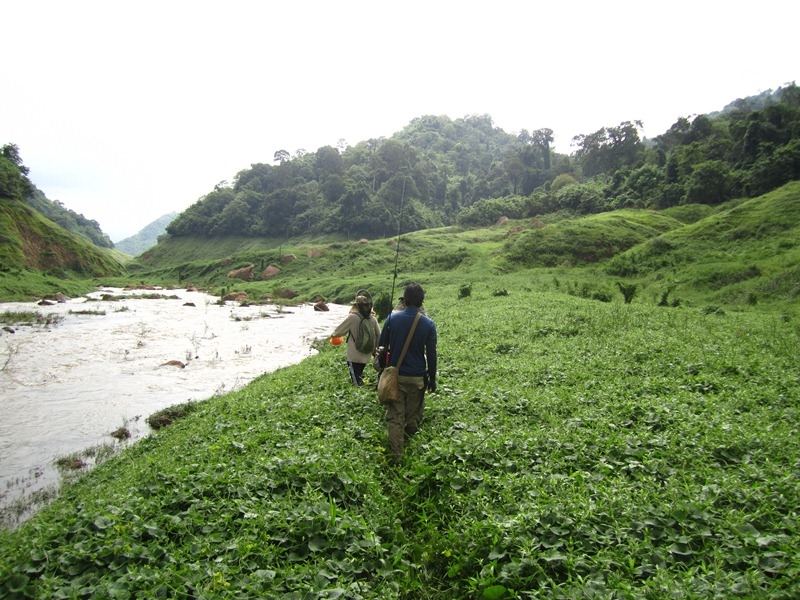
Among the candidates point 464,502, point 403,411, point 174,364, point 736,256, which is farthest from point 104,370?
point 736,256

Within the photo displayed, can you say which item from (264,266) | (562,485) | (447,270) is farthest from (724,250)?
(264,266)

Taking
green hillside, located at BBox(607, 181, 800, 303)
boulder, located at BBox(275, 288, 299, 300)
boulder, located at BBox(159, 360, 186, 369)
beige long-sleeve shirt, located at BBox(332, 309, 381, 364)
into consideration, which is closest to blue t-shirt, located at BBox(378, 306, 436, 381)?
beige long-sleeve shirt, located at BBox(332, 309, 381, 364)

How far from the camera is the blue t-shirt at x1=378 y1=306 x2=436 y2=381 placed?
8.30 metres

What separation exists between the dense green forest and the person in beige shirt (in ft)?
271

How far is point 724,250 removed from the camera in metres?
39.2

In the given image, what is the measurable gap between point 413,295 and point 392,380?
156cm

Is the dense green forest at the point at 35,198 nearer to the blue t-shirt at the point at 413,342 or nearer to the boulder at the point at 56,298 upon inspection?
the boulder at the point at 56,298

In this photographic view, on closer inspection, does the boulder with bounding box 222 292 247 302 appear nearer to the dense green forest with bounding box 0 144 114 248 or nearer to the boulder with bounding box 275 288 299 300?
the boulder with bounding box 275 288 299 300

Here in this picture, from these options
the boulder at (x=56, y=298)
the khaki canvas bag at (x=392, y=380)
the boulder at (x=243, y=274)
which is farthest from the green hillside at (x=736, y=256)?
the boulder at (x=243, y=274)

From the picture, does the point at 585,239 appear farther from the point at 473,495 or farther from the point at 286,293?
the point at 473,495

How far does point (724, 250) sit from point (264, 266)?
62397 millimetres

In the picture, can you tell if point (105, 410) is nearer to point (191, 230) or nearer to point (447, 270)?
point (447, 270)

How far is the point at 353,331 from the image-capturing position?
11.2 metres

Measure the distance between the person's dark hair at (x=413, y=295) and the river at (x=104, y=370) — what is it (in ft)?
26.3
